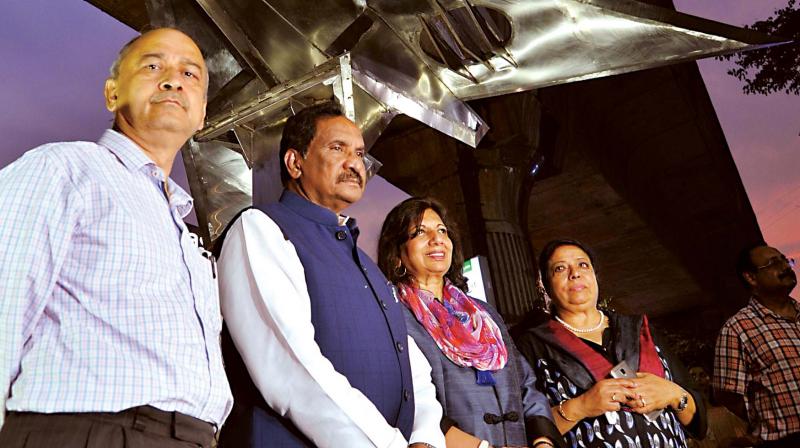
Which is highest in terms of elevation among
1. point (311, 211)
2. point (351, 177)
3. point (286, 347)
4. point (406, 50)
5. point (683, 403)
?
point (406, 50)

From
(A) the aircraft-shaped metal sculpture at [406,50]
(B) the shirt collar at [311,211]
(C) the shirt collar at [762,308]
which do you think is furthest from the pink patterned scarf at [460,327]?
(C) the shirt collar at [762,308]

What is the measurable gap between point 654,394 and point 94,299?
2.01 m

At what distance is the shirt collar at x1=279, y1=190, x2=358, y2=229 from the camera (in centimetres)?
185

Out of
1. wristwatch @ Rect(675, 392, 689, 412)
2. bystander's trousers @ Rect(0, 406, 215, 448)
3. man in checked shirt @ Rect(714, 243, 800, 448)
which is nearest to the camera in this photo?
bystander's trousers @ Rect(0, 406, 215, 448)

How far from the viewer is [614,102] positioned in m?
9.52

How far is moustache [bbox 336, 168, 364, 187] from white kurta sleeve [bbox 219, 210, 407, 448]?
1.25 feet

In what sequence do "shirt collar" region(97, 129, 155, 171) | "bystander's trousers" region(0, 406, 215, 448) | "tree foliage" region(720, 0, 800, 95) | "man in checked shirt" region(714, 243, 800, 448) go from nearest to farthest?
1. "bystander's trousers" region(0, 406, 215, 448)
2. "shirt collar" region(97, 129, 155, 171)
3. "man in checked shirt" region(714, 243, 800, 448)
4. "tree foliage" region(720, 0, 800, 95)

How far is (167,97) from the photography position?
1.42m

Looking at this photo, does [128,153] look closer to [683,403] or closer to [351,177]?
[351,177]

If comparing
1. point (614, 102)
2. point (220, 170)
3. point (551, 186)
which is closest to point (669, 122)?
point (614, 102)

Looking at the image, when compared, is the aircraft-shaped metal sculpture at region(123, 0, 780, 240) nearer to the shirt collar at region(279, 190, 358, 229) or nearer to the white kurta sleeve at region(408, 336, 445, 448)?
the shirt collar at region(279, 190, 358, 229)

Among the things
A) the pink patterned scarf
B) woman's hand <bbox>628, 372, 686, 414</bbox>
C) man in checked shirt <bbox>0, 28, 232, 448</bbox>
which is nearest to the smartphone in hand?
woman's hand <bbox>628, 372, 686, 414</bbox>

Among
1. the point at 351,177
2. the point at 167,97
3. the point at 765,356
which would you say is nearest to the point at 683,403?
the point at 765,356

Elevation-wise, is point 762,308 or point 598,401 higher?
point 762,308
